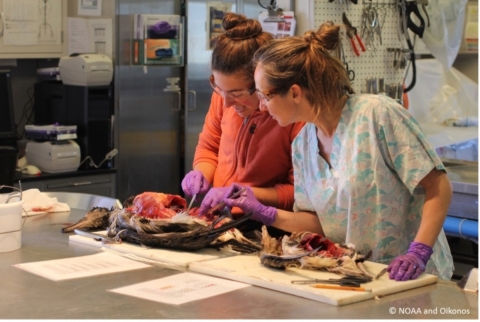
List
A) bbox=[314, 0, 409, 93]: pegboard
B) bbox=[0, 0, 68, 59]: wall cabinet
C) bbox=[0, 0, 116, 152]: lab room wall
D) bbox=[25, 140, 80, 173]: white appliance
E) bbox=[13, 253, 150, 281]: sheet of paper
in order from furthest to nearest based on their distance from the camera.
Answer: bbox=[0, 0, 116, 152]: lab room wall, bbox=[0, 0, 68, 59]: wall cabinet, bbox=[25, 140, 80, 173]: white appliance, bbox=[314, 0, 409, 93]: pegboard, bbox=[13, 253, 150, 281]: sheet of paper

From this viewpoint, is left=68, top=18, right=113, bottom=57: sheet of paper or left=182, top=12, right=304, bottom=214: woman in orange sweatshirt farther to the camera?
left=68, top=18, right=113, bottom=57: sheet of paper

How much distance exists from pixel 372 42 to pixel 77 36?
2437mm

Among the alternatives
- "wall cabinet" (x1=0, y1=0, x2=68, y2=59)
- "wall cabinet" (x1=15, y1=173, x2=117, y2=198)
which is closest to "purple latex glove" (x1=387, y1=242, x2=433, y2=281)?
"wall cabinet" (x1=15, y1=173, x2=117, y2=198)

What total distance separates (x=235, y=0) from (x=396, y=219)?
4445 mm

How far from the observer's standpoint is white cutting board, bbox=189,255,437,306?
5.98 feet

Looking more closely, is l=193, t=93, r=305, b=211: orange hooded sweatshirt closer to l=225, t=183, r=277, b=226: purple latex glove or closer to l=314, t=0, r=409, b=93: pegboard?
l=225, t=183, r=277, b=226: purple latex glove

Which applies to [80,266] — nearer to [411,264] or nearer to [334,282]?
[334,282]

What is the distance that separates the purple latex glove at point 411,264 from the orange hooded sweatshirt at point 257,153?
60cm

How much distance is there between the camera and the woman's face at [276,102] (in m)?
2.23

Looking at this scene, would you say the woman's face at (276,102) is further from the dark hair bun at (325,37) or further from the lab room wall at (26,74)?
the lab room wall at (26,74)

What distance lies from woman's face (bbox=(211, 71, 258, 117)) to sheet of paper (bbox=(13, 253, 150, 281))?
66cm

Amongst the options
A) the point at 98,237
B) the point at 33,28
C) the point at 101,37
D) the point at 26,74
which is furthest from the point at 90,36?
the point at 98,237

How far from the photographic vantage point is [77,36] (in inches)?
220

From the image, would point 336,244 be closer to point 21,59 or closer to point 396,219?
point 396,219
